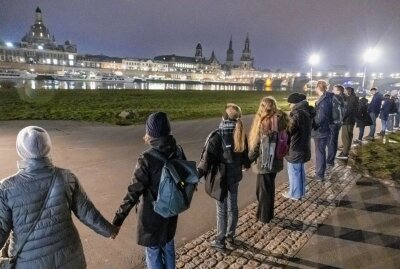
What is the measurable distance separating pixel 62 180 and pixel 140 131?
1077 centimetres

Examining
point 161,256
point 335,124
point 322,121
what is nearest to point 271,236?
point 161,256

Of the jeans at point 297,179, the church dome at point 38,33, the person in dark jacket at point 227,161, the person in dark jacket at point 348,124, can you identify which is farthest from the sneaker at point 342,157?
the church dome at point 38,33

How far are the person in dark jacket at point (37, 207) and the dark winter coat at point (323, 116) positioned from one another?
6211 millimetres

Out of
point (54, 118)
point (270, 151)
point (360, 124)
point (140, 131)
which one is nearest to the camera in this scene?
point (270, 151)

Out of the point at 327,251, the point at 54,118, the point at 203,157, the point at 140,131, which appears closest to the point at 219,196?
the point at 203,157

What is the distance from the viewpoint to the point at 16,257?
2393 mm

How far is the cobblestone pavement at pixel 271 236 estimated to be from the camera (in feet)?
13.7

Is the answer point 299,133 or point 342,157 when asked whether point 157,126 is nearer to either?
point 299,133

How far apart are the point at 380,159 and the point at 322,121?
3.78m

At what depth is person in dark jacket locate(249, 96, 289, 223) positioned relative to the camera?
5.11 meters

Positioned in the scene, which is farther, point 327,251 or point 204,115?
point 204,115

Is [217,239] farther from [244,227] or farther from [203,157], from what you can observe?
[203,157]

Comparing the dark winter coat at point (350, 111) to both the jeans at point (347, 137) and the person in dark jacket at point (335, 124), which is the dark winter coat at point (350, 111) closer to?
the jeans at point (347, 137)

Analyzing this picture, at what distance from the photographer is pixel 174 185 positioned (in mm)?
3064
